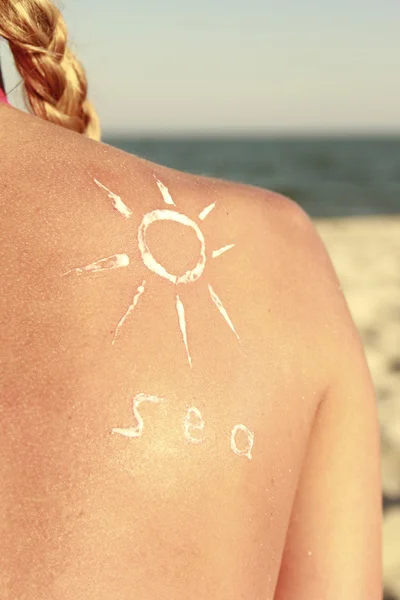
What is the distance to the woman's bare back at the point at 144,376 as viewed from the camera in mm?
657

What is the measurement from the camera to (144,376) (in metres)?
0.70

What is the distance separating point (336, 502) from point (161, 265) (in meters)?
0.38

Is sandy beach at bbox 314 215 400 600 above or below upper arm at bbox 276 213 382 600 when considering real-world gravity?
above

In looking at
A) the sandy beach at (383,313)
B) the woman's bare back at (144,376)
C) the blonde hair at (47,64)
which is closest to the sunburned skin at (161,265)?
the woman's bare back at (144,376)

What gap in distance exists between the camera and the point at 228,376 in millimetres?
749

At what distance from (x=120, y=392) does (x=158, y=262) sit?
0.14m

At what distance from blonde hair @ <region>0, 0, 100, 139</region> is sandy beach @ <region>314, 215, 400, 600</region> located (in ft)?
5.02

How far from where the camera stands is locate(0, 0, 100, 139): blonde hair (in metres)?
1.00

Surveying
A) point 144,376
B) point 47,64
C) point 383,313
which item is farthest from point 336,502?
point 383,313

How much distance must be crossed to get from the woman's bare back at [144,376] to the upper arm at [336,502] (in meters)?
0.02

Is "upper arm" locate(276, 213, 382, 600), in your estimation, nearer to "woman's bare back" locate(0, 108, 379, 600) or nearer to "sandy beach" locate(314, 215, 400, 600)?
"woman's bare back" locate(0, 108, 379, 600)

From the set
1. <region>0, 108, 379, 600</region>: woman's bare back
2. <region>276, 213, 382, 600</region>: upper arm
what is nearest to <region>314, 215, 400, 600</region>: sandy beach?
<region>276, 213, 382, 600</region>: upper arm

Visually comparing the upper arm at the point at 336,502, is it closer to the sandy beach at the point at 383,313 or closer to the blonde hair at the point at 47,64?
the blonde hair at the point at 47,64

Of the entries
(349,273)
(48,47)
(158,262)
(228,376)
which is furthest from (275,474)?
(349,273)
